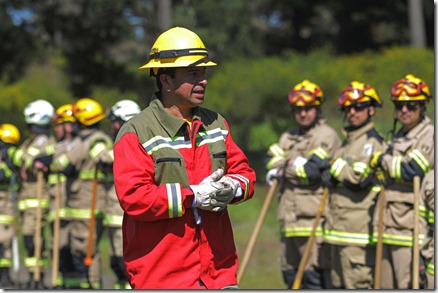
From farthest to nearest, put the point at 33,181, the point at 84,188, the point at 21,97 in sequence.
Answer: the point at 21,97
the point at 33,181
the point at 84,188

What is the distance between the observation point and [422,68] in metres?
21.8

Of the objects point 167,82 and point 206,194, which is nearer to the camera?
point 206,194

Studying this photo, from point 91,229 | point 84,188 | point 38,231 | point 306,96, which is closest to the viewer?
point 306,96

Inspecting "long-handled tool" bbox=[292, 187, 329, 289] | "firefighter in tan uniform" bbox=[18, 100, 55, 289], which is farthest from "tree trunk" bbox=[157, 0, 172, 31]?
"long-handled tool" bbox=[292, 187, 329, 289]

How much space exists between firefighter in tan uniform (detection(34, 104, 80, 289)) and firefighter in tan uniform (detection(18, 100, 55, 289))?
46 centimetres

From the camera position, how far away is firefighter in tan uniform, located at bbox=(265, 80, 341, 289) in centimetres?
997

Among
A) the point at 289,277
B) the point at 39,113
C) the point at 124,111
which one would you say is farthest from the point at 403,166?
the point at 39,113

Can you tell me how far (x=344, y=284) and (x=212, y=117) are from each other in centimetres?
427

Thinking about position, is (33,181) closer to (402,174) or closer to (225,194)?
(402,174)

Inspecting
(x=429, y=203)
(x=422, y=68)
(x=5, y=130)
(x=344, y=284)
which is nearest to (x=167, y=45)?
(x=429, y=203)

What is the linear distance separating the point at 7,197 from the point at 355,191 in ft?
15.6

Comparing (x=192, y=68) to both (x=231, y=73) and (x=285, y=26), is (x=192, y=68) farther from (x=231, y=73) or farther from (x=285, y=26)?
(x=285, y=26)

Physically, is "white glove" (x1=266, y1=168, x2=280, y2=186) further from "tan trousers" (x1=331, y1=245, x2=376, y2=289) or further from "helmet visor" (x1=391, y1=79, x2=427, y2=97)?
"helmet visor" (x1=391, y1=79, x2=427, y2=97)

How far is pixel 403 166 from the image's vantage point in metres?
8.47
